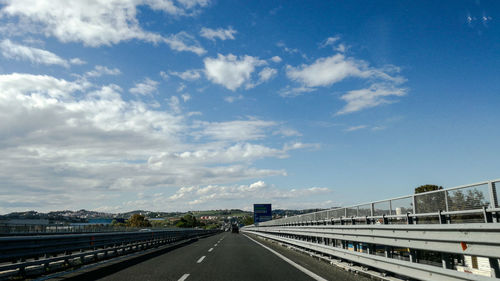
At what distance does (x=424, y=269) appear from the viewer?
18.0 feet

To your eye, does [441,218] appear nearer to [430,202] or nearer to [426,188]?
[430,202]

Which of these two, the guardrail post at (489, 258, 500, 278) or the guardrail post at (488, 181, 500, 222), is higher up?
the guardrail post at (488, 181, 500, 222)

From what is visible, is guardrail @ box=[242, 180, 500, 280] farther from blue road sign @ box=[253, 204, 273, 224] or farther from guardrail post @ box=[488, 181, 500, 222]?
blue road sign @ box=[253, 204, 273, 224]

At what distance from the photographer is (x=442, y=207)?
5.67 meters

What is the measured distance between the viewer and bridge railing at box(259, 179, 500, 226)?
464 cm

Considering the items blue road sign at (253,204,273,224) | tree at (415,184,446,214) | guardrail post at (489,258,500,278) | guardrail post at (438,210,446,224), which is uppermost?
tree at (415,184,446,214)

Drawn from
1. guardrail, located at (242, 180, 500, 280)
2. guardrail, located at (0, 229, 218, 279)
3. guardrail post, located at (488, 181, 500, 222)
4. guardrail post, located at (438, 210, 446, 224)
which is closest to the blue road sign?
guardrail, located at (0, 229, 218, 279)

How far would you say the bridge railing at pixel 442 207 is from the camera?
464 cm

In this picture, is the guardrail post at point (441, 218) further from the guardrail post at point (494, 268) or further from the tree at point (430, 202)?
the guardrail post at point (494, 268)

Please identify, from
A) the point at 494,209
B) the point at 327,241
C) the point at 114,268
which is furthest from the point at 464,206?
the point at 114,268

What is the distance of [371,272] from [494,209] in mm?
3928

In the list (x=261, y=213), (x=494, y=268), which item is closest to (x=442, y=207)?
(x=494, y=268)

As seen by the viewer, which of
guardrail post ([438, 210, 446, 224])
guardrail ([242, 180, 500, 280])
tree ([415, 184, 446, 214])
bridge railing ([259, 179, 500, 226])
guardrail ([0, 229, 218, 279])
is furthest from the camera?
guardrail ([0, 229, 218, 279])

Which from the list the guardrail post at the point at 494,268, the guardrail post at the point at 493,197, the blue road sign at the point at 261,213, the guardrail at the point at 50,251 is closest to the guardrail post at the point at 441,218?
the guardrail post at the point at 493,197
